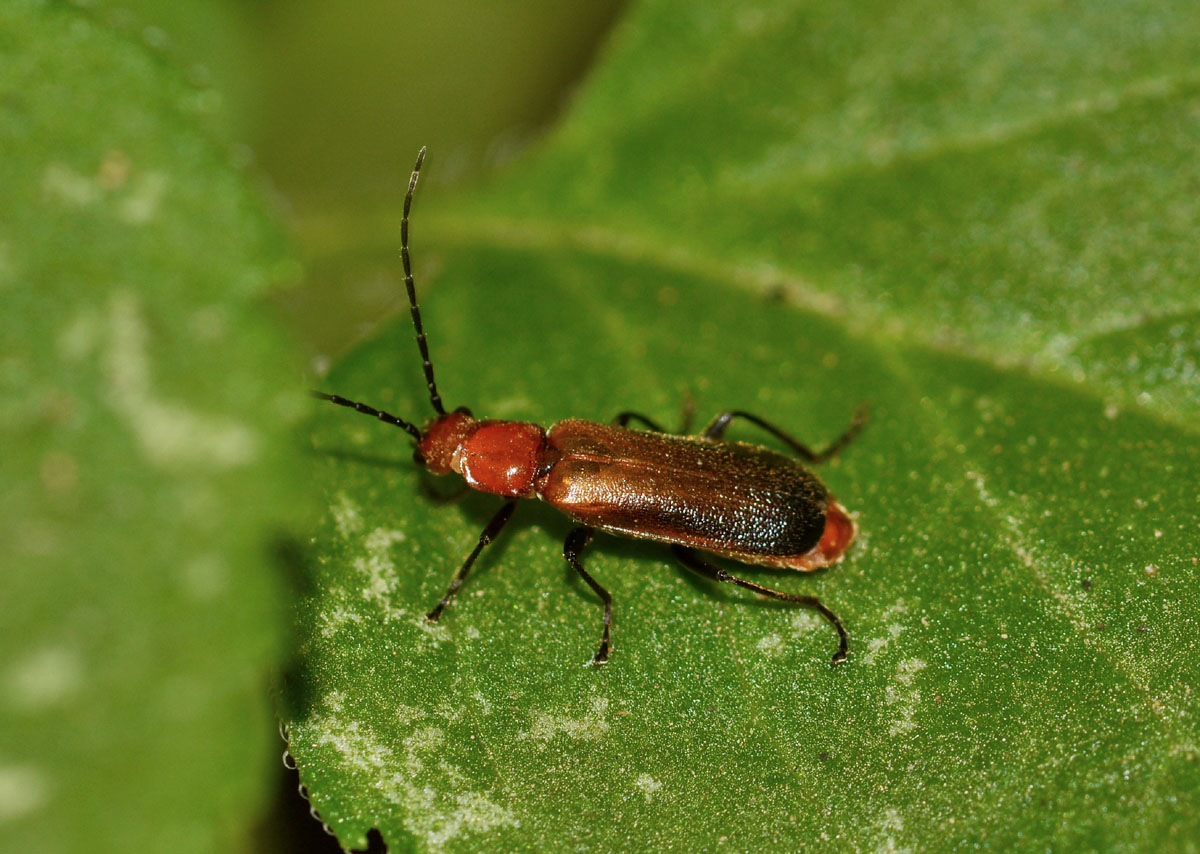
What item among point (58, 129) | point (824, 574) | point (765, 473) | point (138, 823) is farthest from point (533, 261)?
point (138, 823)

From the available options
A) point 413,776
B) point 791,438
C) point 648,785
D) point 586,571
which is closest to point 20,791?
point 413,776

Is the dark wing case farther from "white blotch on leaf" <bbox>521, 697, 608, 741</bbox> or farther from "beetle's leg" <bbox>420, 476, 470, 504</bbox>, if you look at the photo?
"white blotch on leaf" <bbox>521, 697, 608, 741</bbox>

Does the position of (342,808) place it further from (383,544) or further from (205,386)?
(205,386)

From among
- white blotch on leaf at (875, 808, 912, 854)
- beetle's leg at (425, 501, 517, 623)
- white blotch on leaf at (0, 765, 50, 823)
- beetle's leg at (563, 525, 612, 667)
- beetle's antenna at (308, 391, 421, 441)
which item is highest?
white blotch on leaf at (0, 765, 50, 823)

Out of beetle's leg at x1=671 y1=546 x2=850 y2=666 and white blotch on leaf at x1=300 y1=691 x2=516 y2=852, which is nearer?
white blotch on leaf at x1=300 y1=691 x2=516 y2=852

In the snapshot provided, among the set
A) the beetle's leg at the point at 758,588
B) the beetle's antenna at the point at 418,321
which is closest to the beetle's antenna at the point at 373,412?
the beetle's antenna at the point at 418,321

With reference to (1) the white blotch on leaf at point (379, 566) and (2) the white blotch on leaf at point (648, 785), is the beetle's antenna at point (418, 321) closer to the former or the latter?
(1) the white blotch on leaf at point (379, 566)

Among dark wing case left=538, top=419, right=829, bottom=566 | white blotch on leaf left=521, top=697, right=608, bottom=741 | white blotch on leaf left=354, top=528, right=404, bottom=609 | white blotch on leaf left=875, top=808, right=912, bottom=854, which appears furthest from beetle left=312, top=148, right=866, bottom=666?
white blotch on leaf left=875, top=808, right=912, bottom=854

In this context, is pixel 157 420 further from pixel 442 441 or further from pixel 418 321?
pixel 418 321
